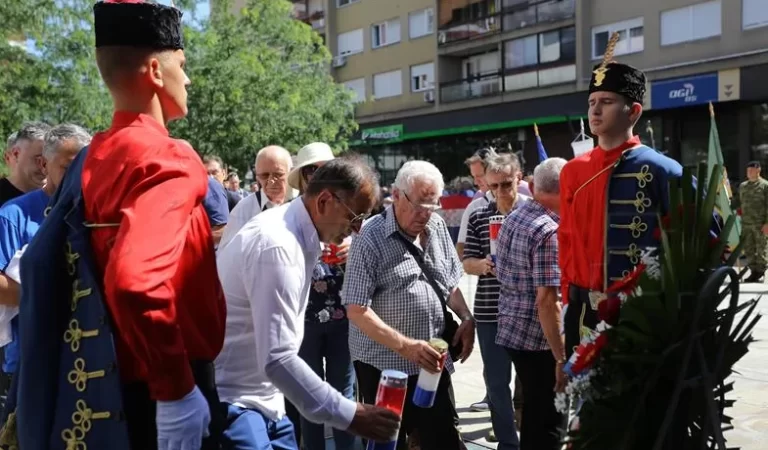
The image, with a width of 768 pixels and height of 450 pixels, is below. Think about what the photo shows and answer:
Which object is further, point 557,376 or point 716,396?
point 557,376

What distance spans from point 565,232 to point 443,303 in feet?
2.43

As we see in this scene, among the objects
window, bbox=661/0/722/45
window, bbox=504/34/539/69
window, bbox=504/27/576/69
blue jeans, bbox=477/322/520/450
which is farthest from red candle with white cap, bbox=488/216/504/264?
window, bbox=504/34/539/69

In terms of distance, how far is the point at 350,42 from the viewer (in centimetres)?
4094

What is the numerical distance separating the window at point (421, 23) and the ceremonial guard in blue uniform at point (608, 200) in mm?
32885

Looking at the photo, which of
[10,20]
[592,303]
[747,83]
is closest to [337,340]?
[592,303]

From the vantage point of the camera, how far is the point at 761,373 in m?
7.41

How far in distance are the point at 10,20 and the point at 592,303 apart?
15.4 meters

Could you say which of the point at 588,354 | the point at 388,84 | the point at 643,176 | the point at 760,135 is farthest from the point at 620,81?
the point at 388,84

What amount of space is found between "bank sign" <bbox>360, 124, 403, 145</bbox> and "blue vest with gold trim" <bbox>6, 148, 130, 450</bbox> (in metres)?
35.3

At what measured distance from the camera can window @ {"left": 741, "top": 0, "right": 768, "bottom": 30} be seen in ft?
79.4

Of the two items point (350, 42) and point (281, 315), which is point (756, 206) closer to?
point (281, 315)

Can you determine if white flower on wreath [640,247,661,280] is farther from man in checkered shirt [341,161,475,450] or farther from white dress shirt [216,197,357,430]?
man in checkered shirt [341,161,475,450]

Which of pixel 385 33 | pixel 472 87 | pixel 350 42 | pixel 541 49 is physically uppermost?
pixel 385 33

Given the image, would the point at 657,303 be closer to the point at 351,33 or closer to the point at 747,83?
the point at 747,83
